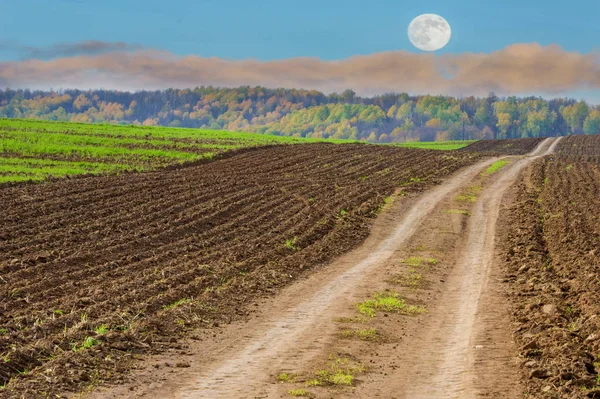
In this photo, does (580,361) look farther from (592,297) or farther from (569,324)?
(592,297)

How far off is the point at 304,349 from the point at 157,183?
2685 cm

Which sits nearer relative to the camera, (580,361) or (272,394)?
(272,394)

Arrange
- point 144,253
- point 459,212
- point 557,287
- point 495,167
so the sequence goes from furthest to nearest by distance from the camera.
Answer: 1. point 495,167
2. point 459,212
3. point 144,253
4. point 557,287

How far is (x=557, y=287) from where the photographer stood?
19359mm

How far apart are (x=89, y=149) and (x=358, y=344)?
4743 centimetres

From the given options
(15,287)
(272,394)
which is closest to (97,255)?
(15,287)

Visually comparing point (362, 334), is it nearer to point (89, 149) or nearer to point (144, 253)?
point (144, 253)

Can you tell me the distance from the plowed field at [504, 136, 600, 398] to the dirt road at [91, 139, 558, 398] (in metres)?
0.65

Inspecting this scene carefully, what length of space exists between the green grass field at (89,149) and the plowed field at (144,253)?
4.93 meters

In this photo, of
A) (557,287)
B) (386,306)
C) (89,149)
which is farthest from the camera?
(89,149)

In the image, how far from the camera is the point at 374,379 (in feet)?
41.7

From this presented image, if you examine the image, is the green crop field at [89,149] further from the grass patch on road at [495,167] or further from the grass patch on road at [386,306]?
the grass patch on road at [386,306]

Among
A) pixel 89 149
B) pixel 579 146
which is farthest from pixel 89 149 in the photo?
pixel 579 146

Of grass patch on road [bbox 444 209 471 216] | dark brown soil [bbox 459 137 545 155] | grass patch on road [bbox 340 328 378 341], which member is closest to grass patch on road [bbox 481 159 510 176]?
grass patch on road [bbox 444 209 471 216]
